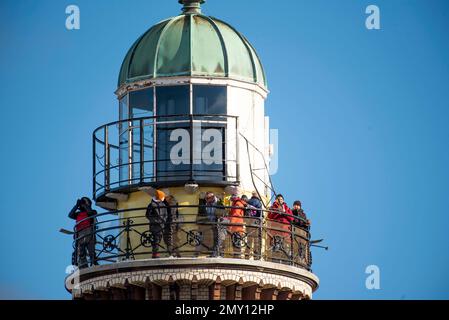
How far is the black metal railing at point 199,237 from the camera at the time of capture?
184 meters

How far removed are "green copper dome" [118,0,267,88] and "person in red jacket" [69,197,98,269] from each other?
3876 mm

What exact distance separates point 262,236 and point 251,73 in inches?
213

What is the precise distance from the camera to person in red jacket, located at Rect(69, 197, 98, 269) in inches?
7274

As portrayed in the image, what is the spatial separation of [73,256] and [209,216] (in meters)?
4.28

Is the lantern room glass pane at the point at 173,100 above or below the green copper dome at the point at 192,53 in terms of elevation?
below

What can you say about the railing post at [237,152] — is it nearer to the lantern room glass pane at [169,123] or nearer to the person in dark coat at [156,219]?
the lantern room glass pane at [169,123]

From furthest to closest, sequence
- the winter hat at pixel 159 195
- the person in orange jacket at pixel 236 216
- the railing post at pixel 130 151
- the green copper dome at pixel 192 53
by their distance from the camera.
→ 1. the green copper dome at pixel 192 53
2. the railing post at pixel 130 151
3. the winter hat at pixel 159 195
4. the person in orange jacket at pixel 236 216

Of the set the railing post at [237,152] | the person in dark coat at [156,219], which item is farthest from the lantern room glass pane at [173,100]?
the person in dark coat at [156,219]

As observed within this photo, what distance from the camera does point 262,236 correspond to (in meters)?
184

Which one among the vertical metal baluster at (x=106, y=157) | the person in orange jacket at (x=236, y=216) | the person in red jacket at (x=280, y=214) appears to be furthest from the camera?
the vertical metal baluster at (x=106, y=157)

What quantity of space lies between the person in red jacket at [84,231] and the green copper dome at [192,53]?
12.7 ft

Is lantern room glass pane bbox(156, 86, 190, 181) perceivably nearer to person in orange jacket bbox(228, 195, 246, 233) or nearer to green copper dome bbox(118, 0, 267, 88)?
green copper dome bbox(118, 0, 267, 88)

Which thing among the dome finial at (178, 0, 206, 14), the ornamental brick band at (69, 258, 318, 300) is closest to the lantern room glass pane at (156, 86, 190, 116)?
→ the dome finial at (178, 0, 206, 14)

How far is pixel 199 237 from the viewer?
18350 centimetres
